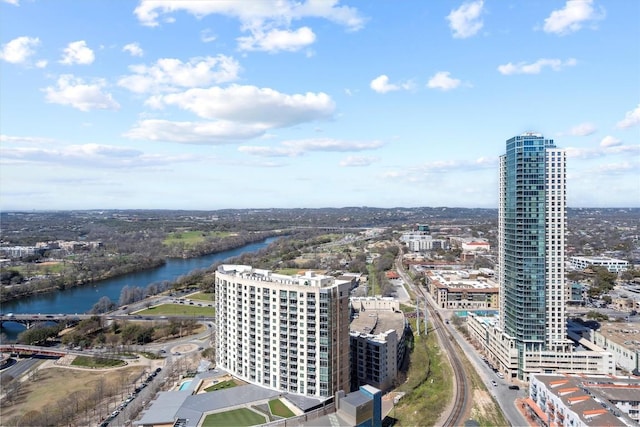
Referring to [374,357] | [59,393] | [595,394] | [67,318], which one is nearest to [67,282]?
[67,318]

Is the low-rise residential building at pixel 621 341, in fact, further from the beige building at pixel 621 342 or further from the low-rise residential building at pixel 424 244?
the low-rise residential building at pixel 424 244

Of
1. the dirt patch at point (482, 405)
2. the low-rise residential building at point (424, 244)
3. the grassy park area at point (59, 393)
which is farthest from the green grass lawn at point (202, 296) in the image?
the low-rise residential building at point (424, 244)

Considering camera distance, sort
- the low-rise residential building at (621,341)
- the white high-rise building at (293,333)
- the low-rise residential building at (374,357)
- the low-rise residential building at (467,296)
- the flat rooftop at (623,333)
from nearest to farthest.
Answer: the white high-rise building at (293,333), the low-rise residential building at (374,357), the low-rise residential building at (621,341), the flat rooftop at (623,333), the low-rise residential building at (467,296)

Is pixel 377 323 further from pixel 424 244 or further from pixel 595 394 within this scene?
pixel 424 244

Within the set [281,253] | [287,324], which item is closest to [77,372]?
[287,324]

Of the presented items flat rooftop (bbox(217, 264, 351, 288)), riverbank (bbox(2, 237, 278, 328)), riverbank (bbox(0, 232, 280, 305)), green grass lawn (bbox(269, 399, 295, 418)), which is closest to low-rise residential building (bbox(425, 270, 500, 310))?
flat rooftop (bbox(217, 264, 351, 288))

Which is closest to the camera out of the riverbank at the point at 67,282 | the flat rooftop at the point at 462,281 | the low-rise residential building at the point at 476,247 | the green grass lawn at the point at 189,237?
the flat rooftop at the point at 462,281

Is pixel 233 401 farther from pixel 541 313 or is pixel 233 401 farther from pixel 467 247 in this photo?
pixel 467 247
